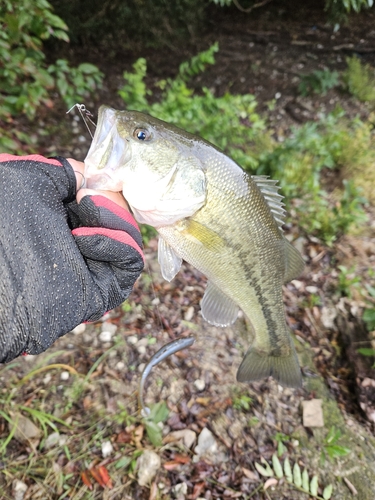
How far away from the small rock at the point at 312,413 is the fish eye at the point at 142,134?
2358 mm

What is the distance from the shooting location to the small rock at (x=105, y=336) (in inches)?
113

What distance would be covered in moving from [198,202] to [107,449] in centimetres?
177

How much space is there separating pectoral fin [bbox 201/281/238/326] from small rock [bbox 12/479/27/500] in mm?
1493

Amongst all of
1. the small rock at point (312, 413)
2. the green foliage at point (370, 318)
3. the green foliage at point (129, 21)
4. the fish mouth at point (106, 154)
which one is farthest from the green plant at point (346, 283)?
the green foliage at point (129, 21)

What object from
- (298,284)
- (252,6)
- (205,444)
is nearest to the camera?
(205,444)

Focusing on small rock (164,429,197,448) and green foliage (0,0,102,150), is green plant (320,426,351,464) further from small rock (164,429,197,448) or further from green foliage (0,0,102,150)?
green foliage (0,0,102,150)

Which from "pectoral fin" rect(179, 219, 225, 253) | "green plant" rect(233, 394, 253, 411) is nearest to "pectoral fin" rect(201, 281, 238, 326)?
"pectoral fin" rect(179, 219, 225, 253)

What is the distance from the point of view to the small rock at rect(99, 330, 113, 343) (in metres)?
2.87

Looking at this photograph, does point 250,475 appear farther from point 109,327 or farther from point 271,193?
point 271,193

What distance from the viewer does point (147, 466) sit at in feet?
7.63

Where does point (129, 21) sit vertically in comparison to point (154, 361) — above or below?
above

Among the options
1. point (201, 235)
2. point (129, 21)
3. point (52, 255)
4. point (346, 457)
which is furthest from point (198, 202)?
point (129, 21)

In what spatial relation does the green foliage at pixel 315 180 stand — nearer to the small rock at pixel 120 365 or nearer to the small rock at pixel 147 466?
the small rock at pixel 120 365

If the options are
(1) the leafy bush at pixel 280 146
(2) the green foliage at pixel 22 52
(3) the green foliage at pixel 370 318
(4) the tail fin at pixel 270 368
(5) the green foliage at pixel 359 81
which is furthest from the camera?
(5) the green foliage at pixel 359 81
